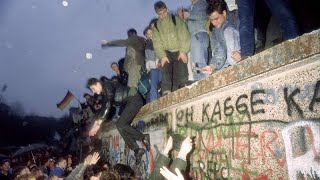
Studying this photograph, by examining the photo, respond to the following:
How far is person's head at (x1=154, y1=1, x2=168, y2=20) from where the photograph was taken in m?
5.71

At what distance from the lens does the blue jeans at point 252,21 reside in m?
3.30

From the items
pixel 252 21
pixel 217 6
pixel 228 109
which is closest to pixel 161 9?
pixel 217 6

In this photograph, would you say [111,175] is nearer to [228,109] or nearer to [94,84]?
[228,109]

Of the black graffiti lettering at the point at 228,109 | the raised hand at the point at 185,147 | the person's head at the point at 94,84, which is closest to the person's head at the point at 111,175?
the raised hand at the point at 185,147

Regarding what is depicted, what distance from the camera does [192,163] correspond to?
15.5 feet

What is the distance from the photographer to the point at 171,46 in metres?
5.80

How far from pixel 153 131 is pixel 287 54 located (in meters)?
4.26

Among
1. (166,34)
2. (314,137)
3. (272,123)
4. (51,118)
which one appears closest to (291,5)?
(272,123)

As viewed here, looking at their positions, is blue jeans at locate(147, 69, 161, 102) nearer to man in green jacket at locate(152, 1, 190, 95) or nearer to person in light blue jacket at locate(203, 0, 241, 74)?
man in green jacket at locate(152, 1, 190, 95)

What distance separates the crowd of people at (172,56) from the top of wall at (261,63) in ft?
0.66

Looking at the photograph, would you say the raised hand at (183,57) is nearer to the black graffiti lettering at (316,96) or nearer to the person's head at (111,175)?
the person's head at (111,175)

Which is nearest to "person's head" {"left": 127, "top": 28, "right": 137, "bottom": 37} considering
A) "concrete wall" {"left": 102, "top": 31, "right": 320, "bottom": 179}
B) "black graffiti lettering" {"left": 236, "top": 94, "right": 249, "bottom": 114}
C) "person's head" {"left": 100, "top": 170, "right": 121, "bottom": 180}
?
"concrete wall" {"left": 102, "top": 31, "right": 320, "bottom": 179}

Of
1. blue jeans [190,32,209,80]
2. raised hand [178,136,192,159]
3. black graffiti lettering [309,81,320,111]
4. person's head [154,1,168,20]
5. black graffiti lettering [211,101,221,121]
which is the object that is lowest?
raised hand [178,136,192,159]

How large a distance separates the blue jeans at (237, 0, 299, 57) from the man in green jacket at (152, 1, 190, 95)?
2.05 meters
